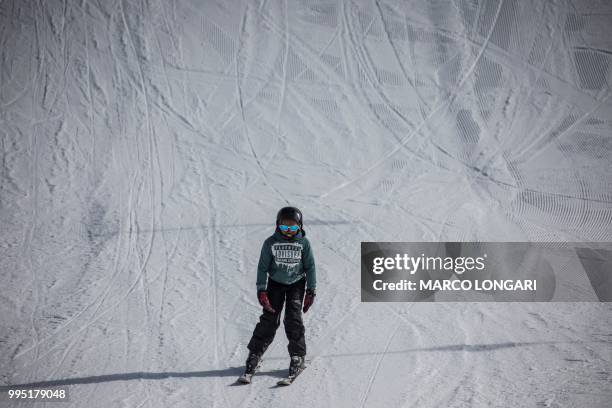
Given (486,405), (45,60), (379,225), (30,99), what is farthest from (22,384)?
(45,60)

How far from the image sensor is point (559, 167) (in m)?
9.30

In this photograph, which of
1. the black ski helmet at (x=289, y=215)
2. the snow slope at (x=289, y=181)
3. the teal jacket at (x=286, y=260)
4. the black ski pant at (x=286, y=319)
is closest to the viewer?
the black ski helmet at (x=289, y=215)

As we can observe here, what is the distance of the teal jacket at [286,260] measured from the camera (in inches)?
187

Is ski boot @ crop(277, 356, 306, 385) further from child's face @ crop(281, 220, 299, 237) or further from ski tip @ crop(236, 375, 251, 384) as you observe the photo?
child's face @ crop(281, 220, 299, 237)

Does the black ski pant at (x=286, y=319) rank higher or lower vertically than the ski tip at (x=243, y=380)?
higher

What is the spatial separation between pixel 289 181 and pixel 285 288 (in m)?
4.24

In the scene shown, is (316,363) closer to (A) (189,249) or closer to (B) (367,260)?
(B) (367,260)

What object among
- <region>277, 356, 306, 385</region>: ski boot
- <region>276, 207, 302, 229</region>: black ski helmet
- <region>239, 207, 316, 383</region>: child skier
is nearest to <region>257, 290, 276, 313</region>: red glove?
<region>239, 207, 316, 383</region>: child skier

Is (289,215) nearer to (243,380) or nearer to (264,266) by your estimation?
(264,266)

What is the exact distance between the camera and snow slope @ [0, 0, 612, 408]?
5078mm

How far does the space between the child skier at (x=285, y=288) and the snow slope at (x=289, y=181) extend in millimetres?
218

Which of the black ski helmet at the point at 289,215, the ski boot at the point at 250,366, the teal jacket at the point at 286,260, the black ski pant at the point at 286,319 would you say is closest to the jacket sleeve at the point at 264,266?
the teal jacket at the point at 286,260

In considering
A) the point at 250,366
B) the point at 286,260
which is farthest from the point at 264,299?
the point at 250,366

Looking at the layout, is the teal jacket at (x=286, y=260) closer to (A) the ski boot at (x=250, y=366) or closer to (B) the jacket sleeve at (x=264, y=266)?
(B) the jacket sleeve at (x=264, y=266)
